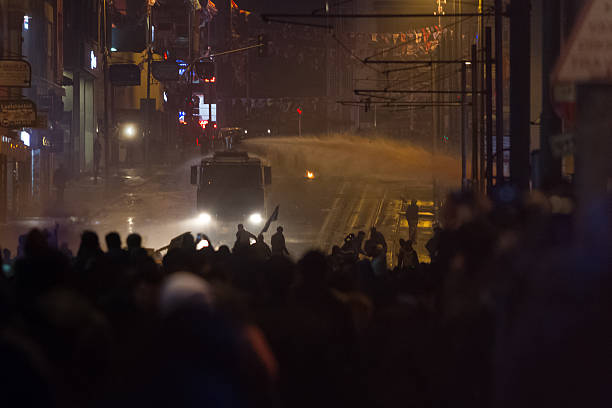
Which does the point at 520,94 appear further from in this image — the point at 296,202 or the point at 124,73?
the point at 124,73

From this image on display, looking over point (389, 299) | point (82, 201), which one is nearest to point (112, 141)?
point (82, 201)

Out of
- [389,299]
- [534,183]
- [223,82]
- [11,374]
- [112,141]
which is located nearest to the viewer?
[11,374]

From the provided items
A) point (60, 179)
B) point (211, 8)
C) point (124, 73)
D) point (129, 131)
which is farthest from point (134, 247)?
point (211, 8)

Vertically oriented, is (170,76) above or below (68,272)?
above

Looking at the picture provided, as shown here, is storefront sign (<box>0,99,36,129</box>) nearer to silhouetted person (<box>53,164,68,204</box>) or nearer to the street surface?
the street surface

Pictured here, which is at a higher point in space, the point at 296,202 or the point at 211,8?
the point at 211,8

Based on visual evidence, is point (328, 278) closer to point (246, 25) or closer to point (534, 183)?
point (534, 183)

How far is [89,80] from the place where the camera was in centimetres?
6278

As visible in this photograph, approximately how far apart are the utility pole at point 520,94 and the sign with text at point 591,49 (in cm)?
971

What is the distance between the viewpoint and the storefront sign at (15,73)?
29.8 meters

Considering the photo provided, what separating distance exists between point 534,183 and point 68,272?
11.7 meters

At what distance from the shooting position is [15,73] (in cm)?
2997

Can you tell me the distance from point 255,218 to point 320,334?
27.4 m

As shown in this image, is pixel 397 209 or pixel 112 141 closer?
pixel 397 209
